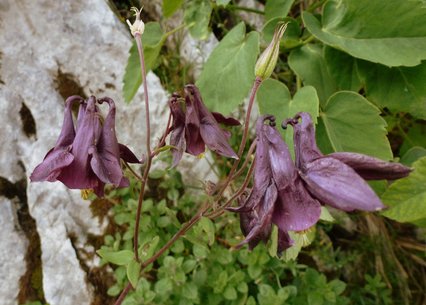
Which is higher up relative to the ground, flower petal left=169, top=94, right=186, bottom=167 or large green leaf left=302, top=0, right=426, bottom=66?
large green leaf left=302, top=0, right=426, bottom=66

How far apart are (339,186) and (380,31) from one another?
68cm

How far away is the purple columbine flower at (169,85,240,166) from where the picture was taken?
938 millimetres

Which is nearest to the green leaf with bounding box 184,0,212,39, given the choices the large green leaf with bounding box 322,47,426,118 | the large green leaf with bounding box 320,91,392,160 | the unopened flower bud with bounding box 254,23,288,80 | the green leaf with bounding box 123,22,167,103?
the green leaf with bounding box 123,22,167,103

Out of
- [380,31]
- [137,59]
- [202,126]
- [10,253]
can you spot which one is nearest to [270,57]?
[202,126]

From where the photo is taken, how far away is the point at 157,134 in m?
1.67

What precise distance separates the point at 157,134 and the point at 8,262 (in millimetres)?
648

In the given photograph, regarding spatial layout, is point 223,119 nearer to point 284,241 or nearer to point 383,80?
point 284,241

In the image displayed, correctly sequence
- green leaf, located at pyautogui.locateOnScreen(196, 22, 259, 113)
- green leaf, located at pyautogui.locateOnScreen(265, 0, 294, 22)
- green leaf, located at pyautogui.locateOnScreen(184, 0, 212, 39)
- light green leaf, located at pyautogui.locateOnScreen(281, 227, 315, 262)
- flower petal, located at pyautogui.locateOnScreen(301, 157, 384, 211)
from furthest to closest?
green leaf, located at pyautogui.locateOnScreen(184, 0, 212, 39), green leaf, located at pyautogui.locateOnScreen(265, 0, 294, 22), green leaf, located at pyautogui.locateOnScreen(196, 22, 259, 113), light green leaf, located at pyautogui.locateOnScreen(281, 227, 315, 262), flower petal, located at pyautogui.locateOnScreen(301, 157, 384, 211)

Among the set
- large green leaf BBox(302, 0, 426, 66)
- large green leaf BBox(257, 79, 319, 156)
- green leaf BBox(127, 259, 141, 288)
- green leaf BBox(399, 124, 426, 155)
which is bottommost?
green leaf BBox(399, 124, 426, 155)

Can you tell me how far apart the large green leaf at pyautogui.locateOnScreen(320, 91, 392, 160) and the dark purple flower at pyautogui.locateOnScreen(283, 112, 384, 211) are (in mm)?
392

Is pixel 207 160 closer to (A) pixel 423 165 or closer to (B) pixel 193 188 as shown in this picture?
(B) pixel 193 188

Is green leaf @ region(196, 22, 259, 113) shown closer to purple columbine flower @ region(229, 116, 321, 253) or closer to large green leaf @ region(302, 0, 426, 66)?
large green leaf @ region(302, 0, 426, 66)

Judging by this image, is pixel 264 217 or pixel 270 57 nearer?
pixel 264 217

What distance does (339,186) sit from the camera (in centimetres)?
66
